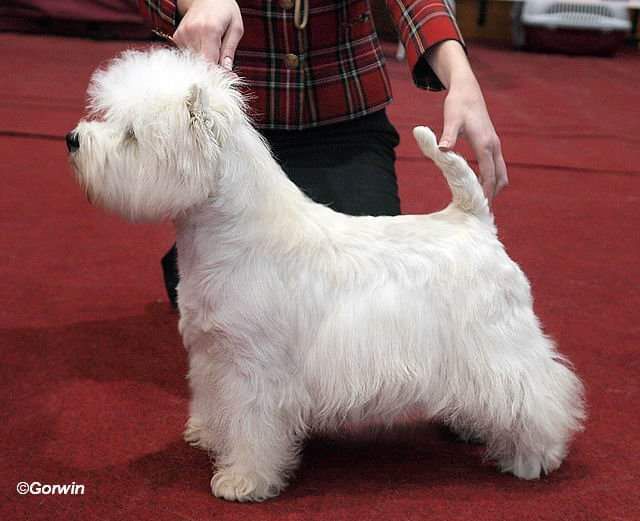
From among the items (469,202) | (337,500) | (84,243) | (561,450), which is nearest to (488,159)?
(469,202)

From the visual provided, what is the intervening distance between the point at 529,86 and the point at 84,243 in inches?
149

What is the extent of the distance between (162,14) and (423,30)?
54cm

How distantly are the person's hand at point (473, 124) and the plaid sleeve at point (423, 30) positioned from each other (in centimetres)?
17

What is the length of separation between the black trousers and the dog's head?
0.67 metres

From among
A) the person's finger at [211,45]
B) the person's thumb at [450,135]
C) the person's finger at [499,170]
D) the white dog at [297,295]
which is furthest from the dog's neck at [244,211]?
the person's finger at [499,170]

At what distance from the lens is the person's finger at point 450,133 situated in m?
1.48

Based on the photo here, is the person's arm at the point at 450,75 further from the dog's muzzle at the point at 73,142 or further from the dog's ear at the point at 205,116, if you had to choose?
the dog's muzzle at the point at 73,142

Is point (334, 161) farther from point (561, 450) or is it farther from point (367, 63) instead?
point (561, 450)

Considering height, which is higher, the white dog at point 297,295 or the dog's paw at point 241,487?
the white dog at point 297,295

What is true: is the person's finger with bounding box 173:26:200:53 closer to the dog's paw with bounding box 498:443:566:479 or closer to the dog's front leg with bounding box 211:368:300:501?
the dog's front leg with bounding box 211:368:300:501

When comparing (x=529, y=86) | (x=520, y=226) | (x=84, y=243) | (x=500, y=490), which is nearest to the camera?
(x=500, y=490)

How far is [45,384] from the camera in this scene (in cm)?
188

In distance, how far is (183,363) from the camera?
2.02m

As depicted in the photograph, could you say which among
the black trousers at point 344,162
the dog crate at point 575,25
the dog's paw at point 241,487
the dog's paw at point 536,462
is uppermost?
the black trousers at point 344,162
